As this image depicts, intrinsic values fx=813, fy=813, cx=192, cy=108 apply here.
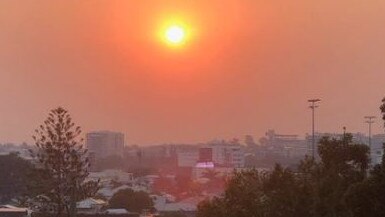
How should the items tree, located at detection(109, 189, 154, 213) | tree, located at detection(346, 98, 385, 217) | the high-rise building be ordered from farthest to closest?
the high-rise building → tree, located at detection(109, 189, 154, 213) → tree, located at detection(346, 98, 385, 217)

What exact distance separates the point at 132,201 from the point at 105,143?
3252 inches

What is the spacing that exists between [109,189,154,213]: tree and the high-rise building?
76.5 metres

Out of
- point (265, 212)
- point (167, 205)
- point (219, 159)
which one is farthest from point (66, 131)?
point (219, 159)

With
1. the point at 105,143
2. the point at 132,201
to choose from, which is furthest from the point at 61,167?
the point at 105,143

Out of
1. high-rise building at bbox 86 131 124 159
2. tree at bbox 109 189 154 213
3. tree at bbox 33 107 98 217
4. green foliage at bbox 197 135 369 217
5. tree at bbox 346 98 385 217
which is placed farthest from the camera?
high-rise building at bbox 86 131 124 159

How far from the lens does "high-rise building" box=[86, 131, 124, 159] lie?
11856cm

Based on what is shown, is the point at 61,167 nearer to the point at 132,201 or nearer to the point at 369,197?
the point at 369,197

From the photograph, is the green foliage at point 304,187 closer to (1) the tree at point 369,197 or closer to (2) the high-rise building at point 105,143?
(1) the tree at point 369,197

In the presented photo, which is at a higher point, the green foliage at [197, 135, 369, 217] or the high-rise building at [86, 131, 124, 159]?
the high-rise building at [86, 131, 124, 159]

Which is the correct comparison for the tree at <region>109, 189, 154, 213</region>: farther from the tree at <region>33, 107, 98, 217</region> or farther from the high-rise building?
the high-rise building

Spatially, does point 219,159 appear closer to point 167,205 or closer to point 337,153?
point 167,205

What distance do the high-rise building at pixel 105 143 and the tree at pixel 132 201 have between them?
251ft

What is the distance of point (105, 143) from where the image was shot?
121312 millimetres

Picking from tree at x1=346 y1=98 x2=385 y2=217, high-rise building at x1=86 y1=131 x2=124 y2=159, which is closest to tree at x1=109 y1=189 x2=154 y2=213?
tree at x1=346 y1=98 x2=385 y2=217
